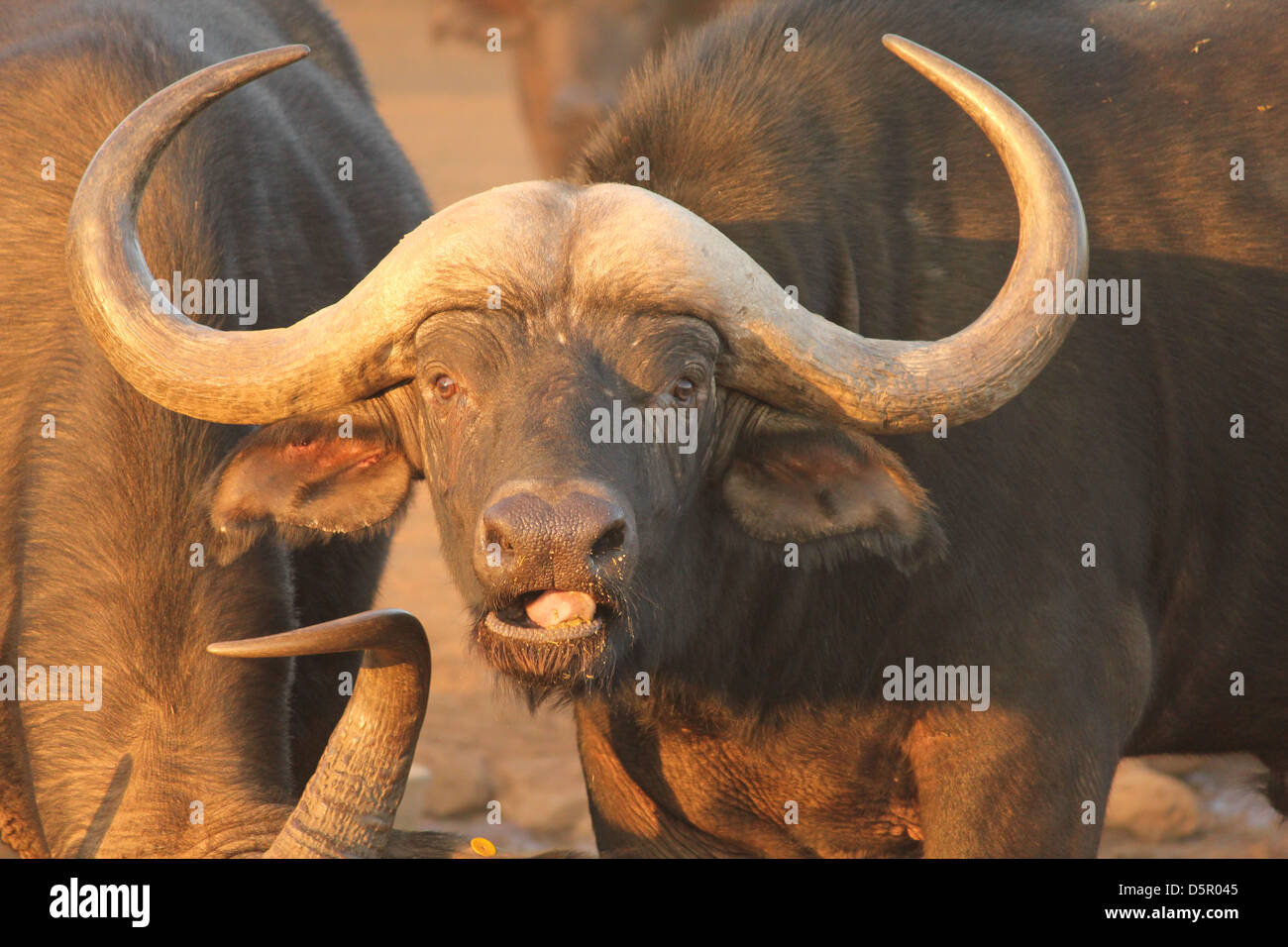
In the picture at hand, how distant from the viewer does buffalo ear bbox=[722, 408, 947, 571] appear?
3.81 m

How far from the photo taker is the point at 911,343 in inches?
145

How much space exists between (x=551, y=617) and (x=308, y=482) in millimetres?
838

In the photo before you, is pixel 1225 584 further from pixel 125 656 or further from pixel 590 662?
pixel 125 656

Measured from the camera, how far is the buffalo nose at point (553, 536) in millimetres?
3236

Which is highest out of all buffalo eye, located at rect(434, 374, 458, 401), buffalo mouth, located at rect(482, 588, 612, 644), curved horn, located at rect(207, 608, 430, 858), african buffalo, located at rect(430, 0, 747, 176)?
african buffalo, located at rect(430, 0, 747, 176)

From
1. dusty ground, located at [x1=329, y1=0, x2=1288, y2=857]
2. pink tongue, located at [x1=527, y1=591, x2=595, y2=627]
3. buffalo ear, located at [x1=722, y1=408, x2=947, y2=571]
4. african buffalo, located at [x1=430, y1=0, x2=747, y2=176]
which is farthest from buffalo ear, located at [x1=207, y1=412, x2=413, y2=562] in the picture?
african buffalo, located at [x1=430, y1=0, x2=747, y2=176]

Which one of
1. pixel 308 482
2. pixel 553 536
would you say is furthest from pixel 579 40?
pixel 553 536

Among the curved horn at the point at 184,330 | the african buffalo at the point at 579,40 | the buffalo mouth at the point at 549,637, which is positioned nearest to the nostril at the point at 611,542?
the buffalo mouth at the point at 549,637

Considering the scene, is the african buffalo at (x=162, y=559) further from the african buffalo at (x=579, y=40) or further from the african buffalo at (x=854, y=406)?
the african buffalo at (x=579, y=40)

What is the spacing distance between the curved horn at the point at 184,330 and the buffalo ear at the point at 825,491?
0.86 metres

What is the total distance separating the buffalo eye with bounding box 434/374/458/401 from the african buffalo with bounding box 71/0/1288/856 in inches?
0.4

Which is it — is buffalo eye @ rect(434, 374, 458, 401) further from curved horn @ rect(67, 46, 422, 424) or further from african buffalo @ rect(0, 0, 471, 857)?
african buffalo @ rect(0, 0, 471, 857)

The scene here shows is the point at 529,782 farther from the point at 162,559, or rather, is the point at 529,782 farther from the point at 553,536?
the point at 553,536
